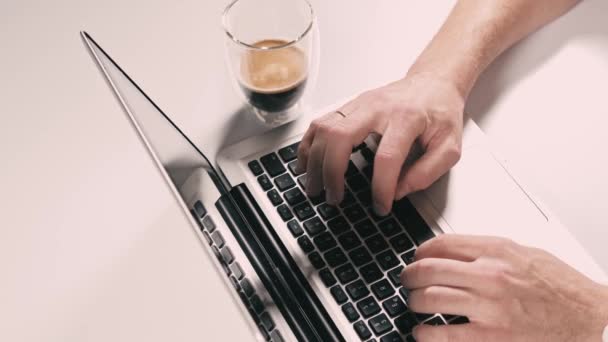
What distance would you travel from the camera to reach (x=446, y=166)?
0.79m

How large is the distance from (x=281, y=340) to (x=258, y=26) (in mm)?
401

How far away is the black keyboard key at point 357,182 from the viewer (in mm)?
801

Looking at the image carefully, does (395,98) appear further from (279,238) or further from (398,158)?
(279,238)

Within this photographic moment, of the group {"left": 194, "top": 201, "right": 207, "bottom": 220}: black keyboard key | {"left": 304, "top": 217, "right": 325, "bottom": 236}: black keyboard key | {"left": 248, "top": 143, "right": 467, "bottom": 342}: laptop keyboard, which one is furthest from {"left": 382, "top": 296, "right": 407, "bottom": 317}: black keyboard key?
{"left": 194, "top": 201, "right": 207, "bottom": 220}: black keyboard key

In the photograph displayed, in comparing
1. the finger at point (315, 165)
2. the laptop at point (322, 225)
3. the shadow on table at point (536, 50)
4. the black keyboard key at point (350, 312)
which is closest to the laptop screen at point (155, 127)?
the laptop at point (322, 225)

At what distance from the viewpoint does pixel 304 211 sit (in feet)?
2.56

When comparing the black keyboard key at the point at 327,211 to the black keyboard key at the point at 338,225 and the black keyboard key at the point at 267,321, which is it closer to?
the black keyboard key at the point at 338,225

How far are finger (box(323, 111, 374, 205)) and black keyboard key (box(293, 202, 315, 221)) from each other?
0.02 m

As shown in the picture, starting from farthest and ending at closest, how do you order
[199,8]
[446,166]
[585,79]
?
[199,8], [585,79], [446,166]

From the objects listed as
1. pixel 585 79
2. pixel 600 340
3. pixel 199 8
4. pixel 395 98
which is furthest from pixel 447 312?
pixel 199 8

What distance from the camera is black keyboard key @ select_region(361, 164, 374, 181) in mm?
810

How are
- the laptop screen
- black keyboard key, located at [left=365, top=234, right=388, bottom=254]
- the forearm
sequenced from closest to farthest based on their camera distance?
the laptop screen < black keyboard key, located at [left=365, top=234, right=388, bottom=254] < the forearm

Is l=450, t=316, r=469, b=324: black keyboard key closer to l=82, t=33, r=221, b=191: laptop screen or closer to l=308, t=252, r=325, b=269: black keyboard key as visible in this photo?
l=308, t=252, r=325, b=269: black keyboard key

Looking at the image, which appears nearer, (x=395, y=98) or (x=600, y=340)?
(x=600, y=340)
